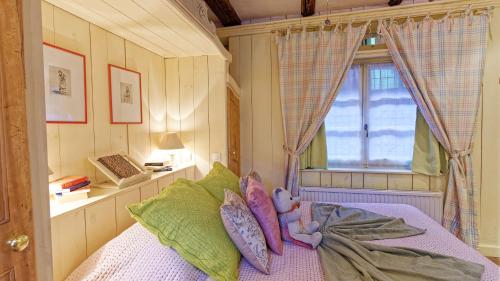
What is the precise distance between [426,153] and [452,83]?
708 millimetres

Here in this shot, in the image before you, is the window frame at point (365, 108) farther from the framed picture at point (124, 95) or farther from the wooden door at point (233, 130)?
the framed picture at point (124, 95)

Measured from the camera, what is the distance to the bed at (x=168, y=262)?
3.39 feet

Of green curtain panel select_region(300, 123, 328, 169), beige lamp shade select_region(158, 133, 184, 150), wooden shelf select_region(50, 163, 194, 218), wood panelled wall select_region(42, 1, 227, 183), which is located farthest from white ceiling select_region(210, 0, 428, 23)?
wooden shelf select_region(50, 163, 194, 218)

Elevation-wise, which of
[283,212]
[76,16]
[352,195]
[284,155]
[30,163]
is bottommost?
[352,195]

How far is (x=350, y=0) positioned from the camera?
262 centimetres

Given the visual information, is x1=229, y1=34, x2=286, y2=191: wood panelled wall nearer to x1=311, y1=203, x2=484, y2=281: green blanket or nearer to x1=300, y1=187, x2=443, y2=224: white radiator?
x1=300, y1=187, x2=443, y2=224: white radiator

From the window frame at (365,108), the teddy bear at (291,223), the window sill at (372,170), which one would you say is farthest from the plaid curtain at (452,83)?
the teddy bear at (291,223)

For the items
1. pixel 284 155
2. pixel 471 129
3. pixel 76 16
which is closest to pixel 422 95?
pixel 471 129

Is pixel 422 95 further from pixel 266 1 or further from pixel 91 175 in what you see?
pixel 91 175

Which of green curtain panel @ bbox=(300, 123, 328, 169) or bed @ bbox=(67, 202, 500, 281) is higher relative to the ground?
green curtain panel @ bbox=(300, 123, 328, 169)

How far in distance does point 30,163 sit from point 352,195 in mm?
2671

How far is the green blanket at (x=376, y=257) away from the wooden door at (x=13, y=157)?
3.56ft

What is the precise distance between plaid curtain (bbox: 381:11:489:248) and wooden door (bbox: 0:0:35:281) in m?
2.84

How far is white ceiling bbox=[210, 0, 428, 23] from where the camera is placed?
2631 millimetres
